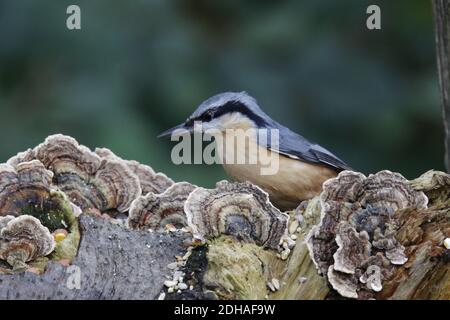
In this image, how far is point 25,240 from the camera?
353cm

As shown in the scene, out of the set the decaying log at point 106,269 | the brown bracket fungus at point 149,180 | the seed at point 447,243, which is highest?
the brown bracket fungus at point 149,180

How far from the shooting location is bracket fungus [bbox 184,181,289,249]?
356 cm

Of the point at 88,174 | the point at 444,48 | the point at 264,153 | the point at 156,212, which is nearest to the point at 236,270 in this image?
the point at 156,212

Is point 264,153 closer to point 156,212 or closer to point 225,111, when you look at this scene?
point 225,111

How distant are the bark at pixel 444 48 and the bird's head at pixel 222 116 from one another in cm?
89

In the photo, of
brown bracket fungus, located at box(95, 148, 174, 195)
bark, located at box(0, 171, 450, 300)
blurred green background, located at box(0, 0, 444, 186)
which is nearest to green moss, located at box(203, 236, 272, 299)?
bark, located at box(0, 171, 450, 300)

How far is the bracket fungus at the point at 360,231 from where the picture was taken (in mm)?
3316

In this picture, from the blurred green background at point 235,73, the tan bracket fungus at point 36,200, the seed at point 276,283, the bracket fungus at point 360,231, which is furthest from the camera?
the blurred green background at point 235,73

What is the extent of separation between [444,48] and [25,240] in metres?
2.07

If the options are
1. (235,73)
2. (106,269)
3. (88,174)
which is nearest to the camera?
(106,269)

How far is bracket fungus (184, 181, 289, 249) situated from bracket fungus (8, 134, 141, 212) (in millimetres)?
627

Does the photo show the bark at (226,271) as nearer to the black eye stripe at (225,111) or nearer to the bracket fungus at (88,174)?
the bracket fungus at (88,174)

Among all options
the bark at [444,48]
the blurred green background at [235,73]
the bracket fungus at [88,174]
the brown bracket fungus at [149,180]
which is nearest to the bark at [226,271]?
the bracket fungus at [88,174]
